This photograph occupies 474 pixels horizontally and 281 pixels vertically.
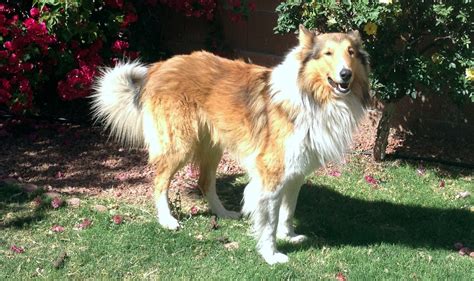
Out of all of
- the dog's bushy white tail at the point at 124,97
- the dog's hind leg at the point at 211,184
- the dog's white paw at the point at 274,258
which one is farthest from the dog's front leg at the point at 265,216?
the dog's bushy white tail at the point at 124,97

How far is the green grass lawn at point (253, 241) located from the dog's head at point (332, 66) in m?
1.20

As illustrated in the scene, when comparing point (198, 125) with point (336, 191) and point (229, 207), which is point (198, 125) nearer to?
point (229, 207)

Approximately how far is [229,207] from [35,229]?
1718 mm

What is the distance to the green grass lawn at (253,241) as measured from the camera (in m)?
4.55

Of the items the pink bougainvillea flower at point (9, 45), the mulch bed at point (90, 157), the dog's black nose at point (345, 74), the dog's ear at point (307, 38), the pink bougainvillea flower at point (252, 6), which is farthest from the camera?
the pink bougainvillea flower at point (252, 6)

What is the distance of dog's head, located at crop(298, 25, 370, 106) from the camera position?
14.5 ft

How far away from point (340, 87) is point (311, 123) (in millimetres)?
341

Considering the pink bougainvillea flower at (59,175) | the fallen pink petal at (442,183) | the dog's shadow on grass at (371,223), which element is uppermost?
the fallen pink petal at (442,183)

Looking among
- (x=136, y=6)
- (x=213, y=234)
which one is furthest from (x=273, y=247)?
(x=136, y=6)

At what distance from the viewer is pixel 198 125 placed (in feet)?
16.9

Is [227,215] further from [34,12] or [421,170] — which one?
[34,12]

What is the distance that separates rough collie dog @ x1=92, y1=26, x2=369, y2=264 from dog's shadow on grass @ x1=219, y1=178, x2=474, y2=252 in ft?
0.93

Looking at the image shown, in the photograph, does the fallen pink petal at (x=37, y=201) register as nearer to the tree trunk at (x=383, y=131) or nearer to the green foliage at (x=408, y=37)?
the green foliage at (x=408, y=37)

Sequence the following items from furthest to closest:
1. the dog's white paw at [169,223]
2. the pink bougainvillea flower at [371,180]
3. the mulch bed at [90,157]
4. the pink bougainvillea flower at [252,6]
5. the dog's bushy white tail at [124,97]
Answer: the pink bougainvillea flower at [252,6], the pink bougainvillea flower at [371,180], the mulch bed at [90,157], the dog's bushy white tail at [124,97], the dog's white paw at [169,223]
